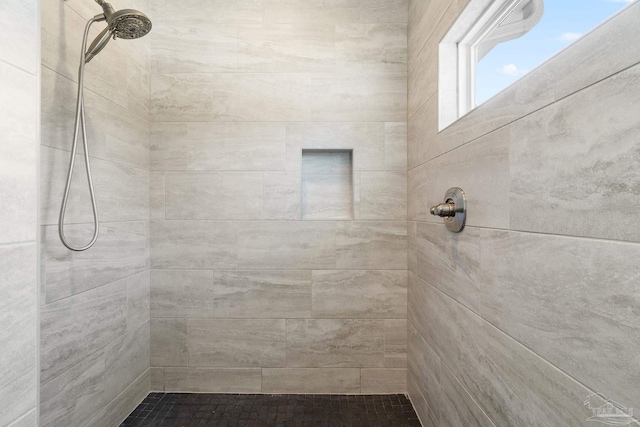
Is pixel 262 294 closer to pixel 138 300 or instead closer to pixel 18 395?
pixel 138 300

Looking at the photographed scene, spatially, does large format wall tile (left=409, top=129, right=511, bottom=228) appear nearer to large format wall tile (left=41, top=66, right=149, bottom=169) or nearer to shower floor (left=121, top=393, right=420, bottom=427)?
shower floor (left=121, top=393, right=420, bottom=427)

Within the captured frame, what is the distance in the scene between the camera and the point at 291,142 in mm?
1755

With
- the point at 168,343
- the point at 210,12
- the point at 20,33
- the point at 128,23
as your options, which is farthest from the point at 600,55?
the point at 168,343

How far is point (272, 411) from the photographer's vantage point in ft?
5.26

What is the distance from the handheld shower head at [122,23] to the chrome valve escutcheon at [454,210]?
1.29 m

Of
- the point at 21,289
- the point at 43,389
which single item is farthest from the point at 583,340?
the point at 43,389

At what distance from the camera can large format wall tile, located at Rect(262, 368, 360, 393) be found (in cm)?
176

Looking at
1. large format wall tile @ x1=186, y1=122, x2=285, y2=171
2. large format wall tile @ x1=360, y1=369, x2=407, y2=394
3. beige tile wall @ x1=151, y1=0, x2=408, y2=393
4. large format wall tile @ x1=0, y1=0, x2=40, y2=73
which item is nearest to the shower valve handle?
beige tile wall @ x1=151, y1=0, x2=408, y2=393

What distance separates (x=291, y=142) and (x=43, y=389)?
1.49m

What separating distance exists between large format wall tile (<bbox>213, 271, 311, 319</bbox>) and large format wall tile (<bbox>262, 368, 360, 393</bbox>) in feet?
1.08

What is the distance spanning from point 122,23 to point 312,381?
193cm

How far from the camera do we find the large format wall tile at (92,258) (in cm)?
113

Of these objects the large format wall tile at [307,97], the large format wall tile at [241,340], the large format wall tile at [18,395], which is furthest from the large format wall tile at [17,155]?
the large format wall tile at [241,340]

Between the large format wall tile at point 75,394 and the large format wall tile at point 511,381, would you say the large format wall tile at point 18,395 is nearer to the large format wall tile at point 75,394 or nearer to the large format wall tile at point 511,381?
the large format wall tile at point 75,394
